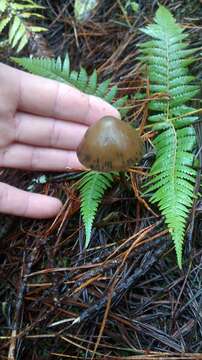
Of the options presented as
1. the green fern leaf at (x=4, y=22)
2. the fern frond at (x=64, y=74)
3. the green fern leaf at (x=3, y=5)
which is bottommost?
the fern frond at (x=64, y=74)

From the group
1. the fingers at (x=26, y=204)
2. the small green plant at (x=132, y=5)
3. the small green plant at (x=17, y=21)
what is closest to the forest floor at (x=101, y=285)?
the fingers at (x=26, y=204)

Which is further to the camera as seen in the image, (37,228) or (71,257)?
(37,228)

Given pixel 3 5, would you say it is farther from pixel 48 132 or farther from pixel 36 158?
pixel 36 158

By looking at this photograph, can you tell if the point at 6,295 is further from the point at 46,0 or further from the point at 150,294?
the point at 46,0

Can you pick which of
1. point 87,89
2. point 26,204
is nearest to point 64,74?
point 87,89

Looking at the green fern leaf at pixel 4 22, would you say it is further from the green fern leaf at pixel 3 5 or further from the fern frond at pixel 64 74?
the fern frond at pixel 64 74

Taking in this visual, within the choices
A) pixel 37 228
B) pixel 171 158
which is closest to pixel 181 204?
pixel 171 158
